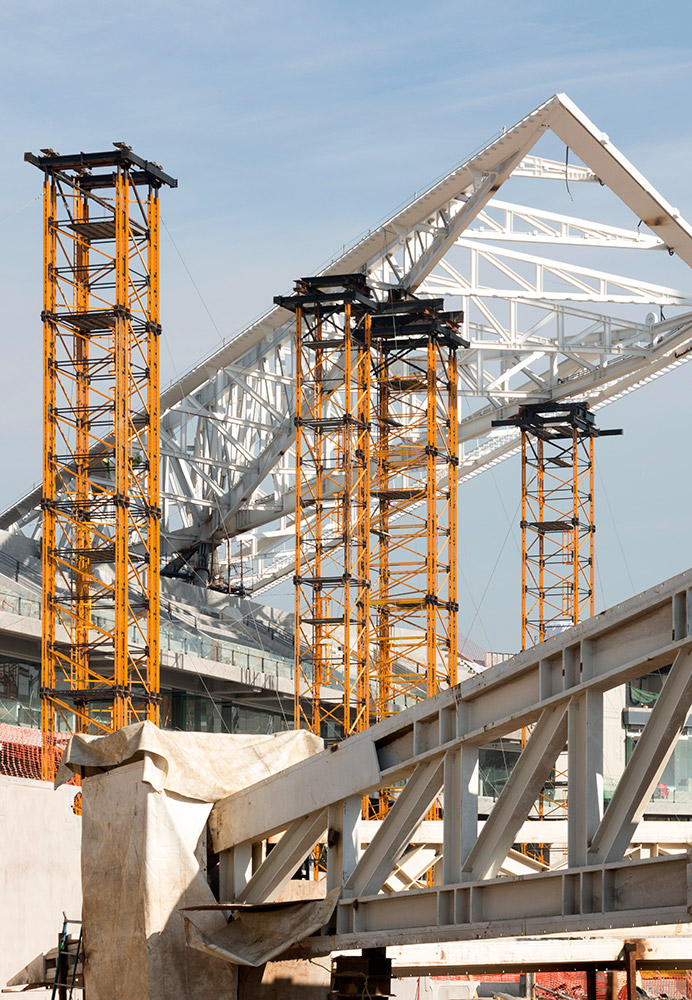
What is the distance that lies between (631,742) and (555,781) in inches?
164

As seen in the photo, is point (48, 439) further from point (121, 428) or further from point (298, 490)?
point (298, 490)

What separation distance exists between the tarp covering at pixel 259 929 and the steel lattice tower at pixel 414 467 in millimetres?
Result: 47100

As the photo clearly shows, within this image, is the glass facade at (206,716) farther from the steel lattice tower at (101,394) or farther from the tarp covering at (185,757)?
the tarp covering at (185,757)

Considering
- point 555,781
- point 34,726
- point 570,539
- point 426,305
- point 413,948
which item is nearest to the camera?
point 413,948

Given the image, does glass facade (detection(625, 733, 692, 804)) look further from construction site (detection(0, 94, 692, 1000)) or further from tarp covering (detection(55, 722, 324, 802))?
tarp covering (detection(55, 722, 324, 802))

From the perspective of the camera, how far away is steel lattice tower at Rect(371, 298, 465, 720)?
63.1 meters

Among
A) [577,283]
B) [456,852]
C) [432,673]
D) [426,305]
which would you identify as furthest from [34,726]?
[456,852]

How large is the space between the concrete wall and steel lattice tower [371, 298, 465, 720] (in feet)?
113

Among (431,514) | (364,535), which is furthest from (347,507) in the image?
A: (431,514)

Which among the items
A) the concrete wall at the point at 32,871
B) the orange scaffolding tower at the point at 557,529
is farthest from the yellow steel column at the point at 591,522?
the concrete wall at the point at 32,871

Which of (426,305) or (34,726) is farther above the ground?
(426,305)

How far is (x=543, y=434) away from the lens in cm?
7575

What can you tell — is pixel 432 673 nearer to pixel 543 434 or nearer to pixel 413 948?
pixel 543 434

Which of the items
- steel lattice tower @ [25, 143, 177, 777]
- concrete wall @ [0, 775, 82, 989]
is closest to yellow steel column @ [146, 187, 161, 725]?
steel lattice tower @ [25, 143, 177, 777]
